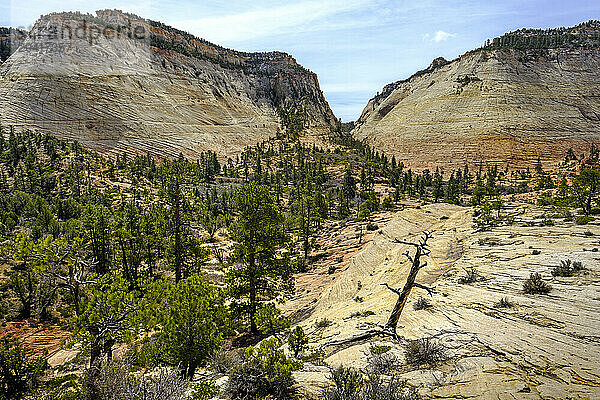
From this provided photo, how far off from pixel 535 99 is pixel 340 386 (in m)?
115

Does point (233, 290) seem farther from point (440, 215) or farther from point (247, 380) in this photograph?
point (440, 215)

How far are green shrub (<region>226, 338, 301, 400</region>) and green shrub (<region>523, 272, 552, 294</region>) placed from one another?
27.9 feet

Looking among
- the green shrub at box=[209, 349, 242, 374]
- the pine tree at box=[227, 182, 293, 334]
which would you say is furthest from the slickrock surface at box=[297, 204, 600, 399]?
the pine tree at box=[227, 182, 293, 334]

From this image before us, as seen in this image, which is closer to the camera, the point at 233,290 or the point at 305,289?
the point at 233,290

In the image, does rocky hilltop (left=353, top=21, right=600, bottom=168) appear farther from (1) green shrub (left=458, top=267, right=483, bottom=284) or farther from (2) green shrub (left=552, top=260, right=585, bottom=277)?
(2) green shrub (left=552, top=260, right=585, bottom=277)

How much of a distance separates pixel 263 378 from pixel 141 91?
89.5 metres

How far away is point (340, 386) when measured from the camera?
233 inches

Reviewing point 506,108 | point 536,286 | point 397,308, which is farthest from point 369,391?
point 506,108

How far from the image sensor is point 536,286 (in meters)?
10.6

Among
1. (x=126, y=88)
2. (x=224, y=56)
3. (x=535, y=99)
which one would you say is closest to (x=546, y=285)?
(x=126, y=88)

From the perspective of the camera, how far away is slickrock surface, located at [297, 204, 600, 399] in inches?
245

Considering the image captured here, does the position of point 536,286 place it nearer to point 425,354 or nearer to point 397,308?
point 397,308

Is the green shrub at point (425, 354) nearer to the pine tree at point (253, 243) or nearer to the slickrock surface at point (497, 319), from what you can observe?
the slickrock surface at point (497, 319)

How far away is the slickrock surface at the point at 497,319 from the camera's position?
6211 millimetres
